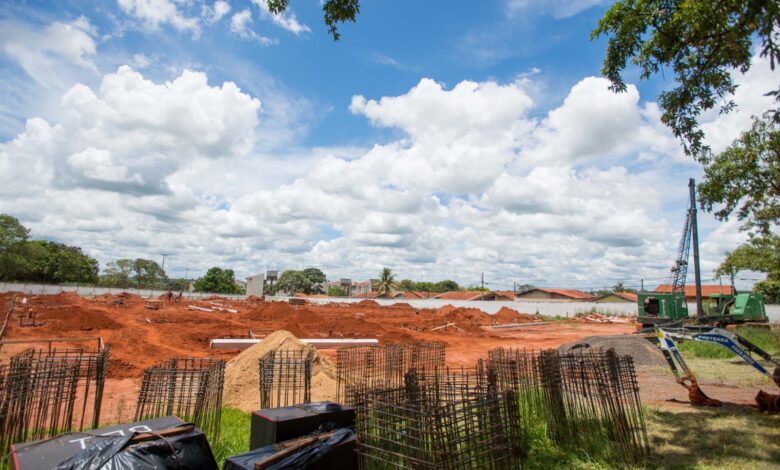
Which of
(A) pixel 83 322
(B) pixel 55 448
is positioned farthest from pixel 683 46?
(A) pixel 83 322

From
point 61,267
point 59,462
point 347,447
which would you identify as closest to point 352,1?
point 347,447

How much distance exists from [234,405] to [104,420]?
224 centimetres

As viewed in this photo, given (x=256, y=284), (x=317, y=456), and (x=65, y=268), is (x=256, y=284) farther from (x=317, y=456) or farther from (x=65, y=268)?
(x=317, y=456)

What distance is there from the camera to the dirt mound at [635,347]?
1437 cm

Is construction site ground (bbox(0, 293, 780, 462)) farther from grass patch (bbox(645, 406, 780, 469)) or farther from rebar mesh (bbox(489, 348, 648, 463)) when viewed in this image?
rebar mesh (bbox(489, 348, 648, 463))

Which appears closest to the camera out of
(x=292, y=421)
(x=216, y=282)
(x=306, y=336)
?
(x=292, y=421)

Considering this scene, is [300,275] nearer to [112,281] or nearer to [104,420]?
[112,281]

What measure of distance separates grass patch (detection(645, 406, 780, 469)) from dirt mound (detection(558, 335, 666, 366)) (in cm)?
595

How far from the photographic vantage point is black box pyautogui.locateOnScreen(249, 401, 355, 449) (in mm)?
4020

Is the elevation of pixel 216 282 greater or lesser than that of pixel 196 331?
greater

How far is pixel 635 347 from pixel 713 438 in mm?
8947

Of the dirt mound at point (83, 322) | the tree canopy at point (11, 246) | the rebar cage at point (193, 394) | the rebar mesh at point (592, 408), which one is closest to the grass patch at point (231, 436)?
the rebar cage at point (193, 394)

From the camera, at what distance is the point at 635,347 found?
15.0 m

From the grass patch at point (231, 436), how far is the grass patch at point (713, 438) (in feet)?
17.1
